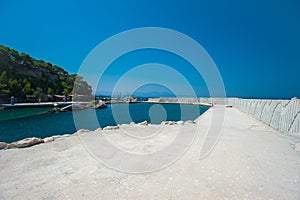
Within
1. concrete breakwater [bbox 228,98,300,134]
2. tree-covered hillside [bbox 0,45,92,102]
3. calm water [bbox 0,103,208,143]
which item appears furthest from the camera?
tree-covered hillside [bbox 0,45,92,102]

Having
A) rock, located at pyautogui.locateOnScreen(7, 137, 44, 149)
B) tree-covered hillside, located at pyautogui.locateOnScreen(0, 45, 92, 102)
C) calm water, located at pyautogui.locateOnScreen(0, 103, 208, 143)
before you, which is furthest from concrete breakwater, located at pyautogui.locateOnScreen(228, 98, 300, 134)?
tree-covered hillside, located at pyautogui.locateOnScreen(0, 45, 92, 102)

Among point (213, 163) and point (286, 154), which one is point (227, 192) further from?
point (286, 154)

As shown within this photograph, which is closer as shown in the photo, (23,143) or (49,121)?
(23,143)

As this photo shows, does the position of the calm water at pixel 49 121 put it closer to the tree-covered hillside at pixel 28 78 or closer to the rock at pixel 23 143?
the rock at pixel 23 143

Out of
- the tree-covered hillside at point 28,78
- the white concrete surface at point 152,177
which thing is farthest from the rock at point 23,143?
the tree-covered hillside at point 28,78

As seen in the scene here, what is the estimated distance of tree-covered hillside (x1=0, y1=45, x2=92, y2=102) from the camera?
2719 cm

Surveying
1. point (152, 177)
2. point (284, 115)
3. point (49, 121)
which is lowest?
point (49, 121)

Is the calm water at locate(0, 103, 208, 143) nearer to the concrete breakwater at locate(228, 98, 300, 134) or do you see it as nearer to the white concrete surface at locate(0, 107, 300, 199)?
the white concrete surface at locate(0, 107, 300, 199)

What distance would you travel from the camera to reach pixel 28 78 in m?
33.4

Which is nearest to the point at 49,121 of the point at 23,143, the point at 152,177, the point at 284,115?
the point at 23,143

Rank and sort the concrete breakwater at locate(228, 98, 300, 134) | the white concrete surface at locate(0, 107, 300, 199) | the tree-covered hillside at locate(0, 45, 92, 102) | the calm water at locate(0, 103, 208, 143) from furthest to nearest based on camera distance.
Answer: the tree-covered hillside at locate(0, 45, 92, 102), the calm water at locate(0, 103, 208, 143), the concrete breakwater at locate(228, 98, 300, 134), the white concrete surface at locate(0, 107, 300, 199)

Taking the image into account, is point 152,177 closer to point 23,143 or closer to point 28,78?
point 23,143

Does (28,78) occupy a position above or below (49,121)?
above

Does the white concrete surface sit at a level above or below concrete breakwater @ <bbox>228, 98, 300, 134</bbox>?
below
